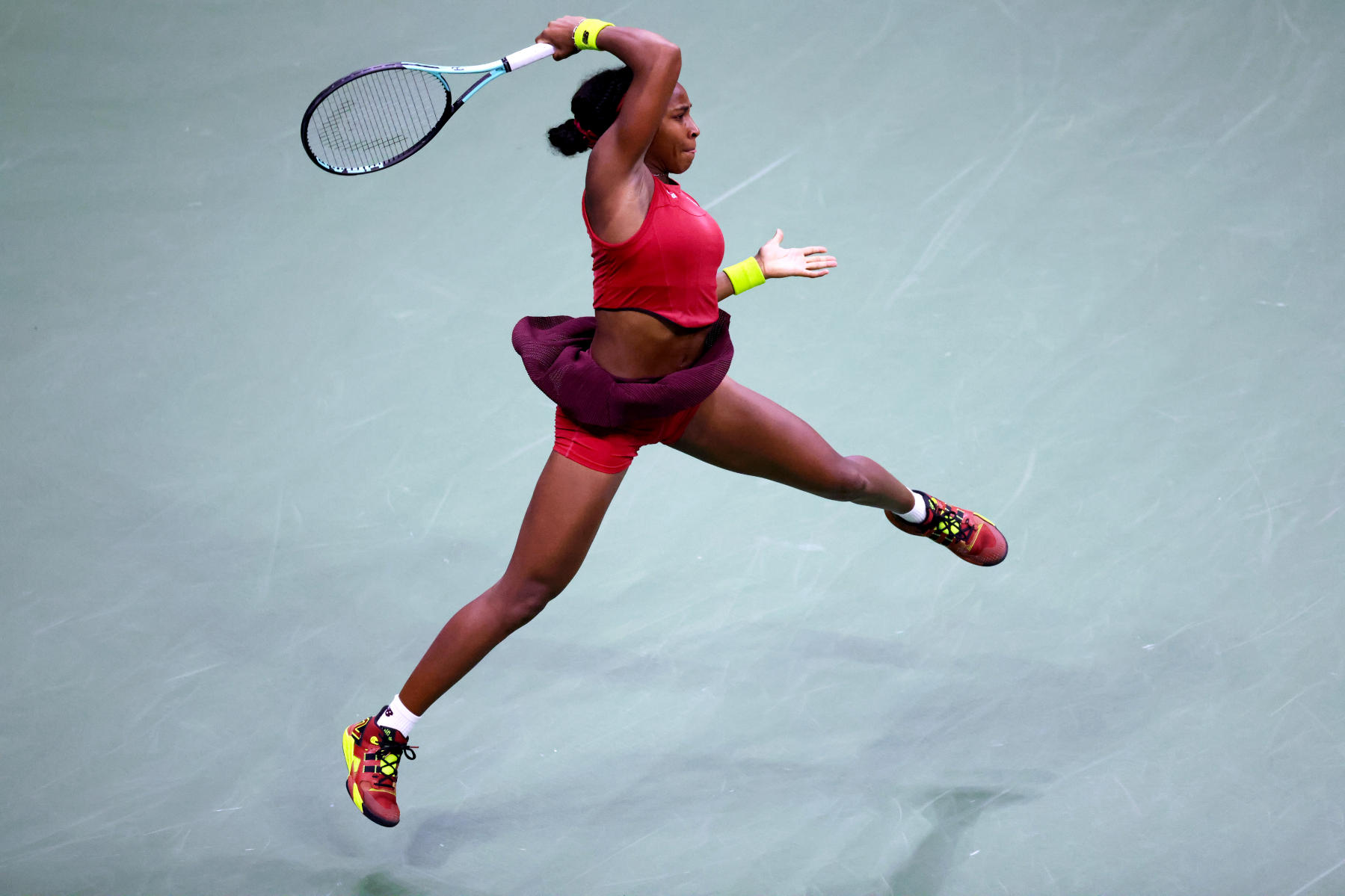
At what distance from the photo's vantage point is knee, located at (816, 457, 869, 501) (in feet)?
11.3

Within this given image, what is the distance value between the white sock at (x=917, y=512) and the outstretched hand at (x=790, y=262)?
829 millimetres

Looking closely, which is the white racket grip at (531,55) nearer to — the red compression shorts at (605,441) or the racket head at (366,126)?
the racket head at (366,126)

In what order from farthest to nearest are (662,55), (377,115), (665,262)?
(377,115) < (665,262) < (662,55)

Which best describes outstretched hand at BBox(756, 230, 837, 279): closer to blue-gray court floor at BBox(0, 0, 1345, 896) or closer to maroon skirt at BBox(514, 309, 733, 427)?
maroon skirt at BBox(514, 309, 733, 427)

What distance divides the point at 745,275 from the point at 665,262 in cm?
45

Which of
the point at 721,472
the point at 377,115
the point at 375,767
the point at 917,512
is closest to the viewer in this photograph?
the point at 375,767

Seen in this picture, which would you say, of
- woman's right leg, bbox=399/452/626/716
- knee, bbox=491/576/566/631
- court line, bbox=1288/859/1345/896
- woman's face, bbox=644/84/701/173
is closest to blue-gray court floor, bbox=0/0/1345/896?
court line, bbox=1288/859/1345/896

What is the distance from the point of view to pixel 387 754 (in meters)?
3.23

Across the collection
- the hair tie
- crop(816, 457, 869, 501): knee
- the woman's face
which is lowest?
crop(816, 457, 869, 501): knee

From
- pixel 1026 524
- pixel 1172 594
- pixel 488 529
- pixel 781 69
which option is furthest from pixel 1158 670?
pixel 781 69

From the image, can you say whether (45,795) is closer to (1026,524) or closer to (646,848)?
(646,848)

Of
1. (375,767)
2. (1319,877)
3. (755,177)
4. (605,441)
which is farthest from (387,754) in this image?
(755,177)

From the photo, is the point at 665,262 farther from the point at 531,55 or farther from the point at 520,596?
the point at 520,596

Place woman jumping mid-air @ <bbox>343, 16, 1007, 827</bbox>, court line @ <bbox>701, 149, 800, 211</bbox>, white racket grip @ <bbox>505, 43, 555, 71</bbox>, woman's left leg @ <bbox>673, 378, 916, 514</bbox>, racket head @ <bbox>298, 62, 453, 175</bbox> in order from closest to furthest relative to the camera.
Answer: woman jumping mid-air @ <bbox>343, 16, 1007, 827</bbox>
white racket grip @ <bbox>505, 43, 555, 71</bbox>
racket head @ <bbox>298, 62, 453, 175</bbox>
woman's left leg @ <bbox>673, 378, 916, 514</bbox>
court line @ <bbox>701, 149, 800, 211</bbox>
